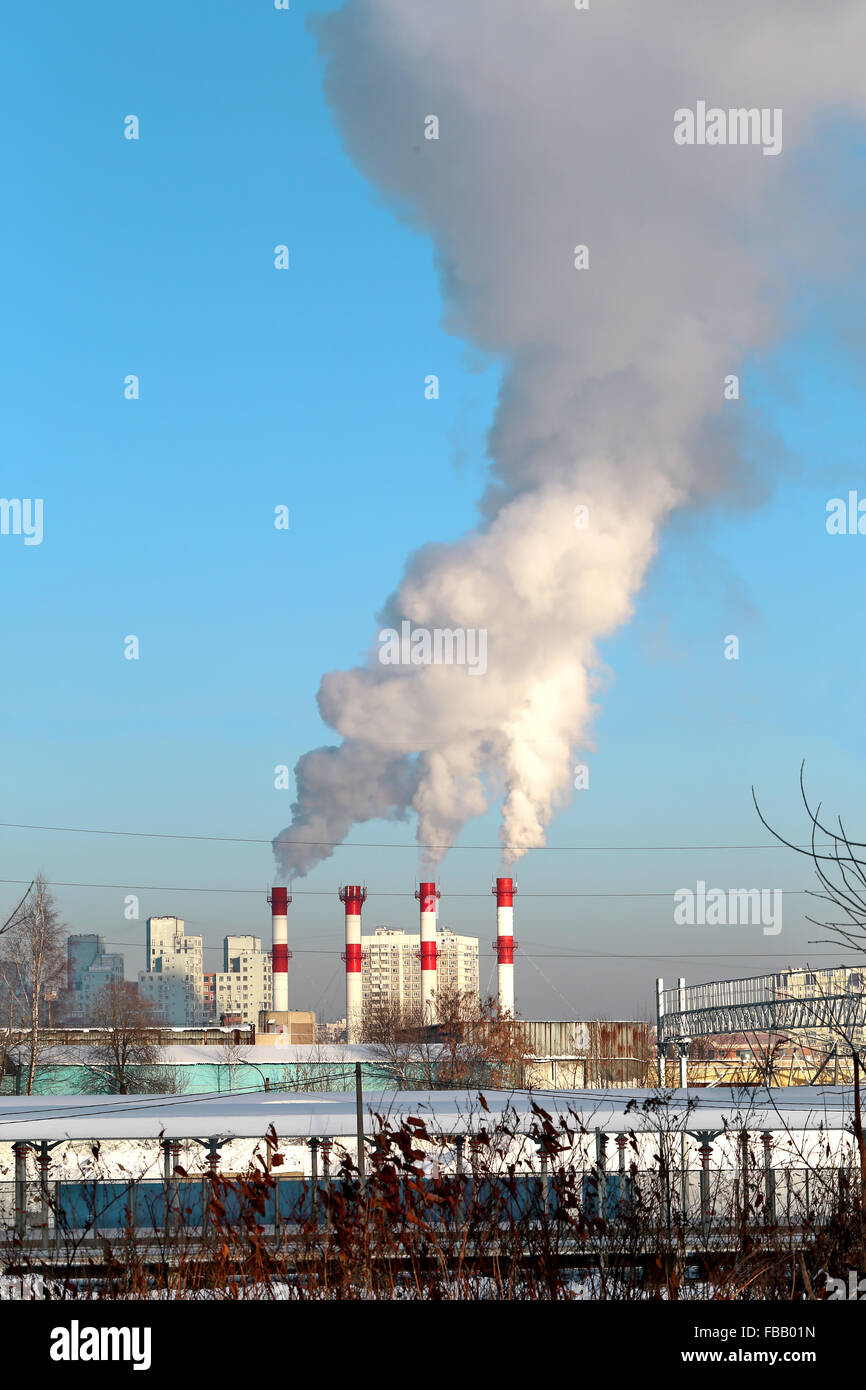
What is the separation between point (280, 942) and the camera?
63.5 meters

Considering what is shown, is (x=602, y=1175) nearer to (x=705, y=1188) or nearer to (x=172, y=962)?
(x=705, y=1188)

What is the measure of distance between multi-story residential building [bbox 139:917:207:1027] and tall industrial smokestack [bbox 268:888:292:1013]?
369 ft

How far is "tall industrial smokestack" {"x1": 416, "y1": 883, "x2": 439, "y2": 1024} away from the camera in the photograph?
59438 millimetres

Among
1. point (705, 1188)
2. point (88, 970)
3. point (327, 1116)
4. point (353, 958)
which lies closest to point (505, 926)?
point (353, 958)

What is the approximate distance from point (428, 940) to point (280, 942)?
7.38 meters

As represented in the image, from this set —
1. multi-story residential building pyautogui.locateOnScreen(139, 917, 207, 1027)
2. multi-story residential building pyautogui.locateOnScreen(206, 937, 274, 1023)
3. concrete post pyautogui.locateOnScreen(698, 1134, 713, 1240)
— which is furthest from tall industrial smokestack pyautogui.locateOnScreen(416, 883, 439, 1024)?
multi-story residential building pyautogui.locateOnScreen(206, 937, 274, 1023)

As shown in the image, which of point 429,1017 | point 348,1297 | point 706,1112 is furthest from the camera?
point 429,1017

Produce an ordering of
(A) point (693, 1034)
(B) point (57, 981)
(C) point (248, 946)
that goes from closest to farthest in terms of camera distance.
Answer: (A) point (693, 1034) < (B) point (57, 981) < (C) point (248, 946)

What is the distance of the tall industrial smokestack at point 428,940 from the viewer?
59438mm
